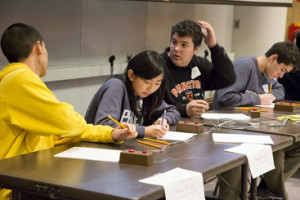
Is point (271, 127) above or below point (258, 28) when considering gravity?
below

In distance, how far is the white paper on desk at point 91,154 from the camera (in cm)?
210

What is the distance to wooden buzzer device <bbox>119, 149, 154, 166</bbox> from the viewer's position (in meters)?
2.00

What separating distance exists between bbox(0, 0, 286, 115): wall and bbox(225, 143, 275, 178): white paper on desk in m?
2.17

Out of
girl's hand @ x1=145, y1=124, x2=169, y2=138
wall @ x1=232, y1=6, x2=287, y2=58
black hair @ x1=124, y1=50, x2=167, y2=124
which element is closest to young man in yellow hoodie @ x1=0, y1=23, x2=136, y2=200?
girl's hand @ x1=145, y1=124, x2=169, y2=138

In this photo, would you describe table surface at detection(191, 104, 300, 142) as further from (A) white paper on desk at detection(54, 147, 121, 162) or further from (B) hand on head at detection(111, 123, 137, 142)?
(A) white paper on desk at detection(54, 147, 121, 162)

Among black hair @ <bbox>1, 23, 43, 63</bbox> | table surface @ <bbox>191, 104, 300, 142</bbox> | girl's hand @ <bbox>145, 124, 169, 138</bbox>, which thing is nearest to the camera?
black hair @ <bbox>1, 23, 43, 63</bbox>

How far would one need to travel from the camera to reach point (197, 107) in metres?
3.24

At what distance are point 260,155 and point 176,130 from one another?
1.86 feet

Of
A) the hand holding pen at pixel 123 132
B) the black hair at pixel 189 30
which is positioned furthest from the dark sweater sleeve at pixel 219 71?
the hand holding pen at pixel 123 132

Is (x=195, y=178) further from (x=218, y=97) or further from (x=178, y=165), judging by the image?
(x=218, y=97)

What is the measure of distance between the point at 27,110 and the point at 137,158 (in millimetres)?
511

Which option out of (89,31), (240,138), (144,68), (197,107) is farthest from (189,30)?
(89,31)

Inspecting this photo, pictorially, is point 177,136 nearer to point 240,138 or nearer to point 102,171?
point 240,138

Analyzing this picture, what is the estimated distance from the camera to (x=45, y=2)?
4117 mm
